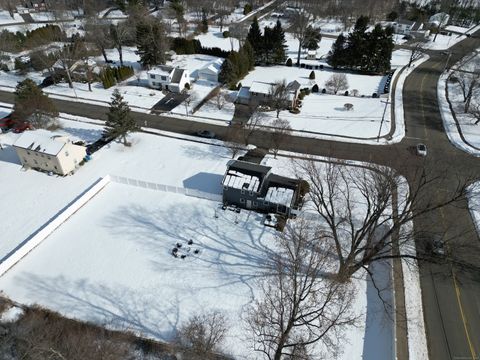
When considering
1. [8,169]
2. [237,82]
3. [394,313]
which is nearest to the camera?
[394,313]

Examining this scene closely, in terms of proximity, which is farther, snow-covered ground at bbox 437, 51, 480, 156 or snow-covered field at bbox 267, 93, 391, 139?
snow-covered field at bbox 267, 93, 391, 139

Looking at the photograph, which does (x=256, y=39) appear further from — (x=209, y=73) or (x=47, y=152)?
(x=47, y=152)

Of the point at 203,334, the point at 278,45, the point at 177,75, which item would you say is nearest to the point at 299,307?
the point at 203,334

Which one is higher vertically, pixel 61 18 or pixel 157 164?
pixel 61 18

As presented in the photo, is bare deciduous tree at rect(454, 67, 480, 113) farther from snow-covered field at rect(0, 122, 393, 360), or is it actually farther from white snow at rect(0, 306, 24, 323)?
white snow at rect(0, 306, 24, 323)

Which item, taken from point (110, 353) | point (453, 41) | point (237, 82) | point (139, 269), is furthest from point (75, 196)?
point (453, 41)

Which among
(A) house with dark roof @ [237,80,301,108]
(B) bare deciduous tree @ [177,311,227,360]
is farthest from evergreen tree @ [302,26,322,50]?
(B) bare deciduous tree @ [177,311,227,360]

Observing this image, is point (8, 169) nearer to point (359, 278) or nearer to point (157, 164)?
point (157, 164)
